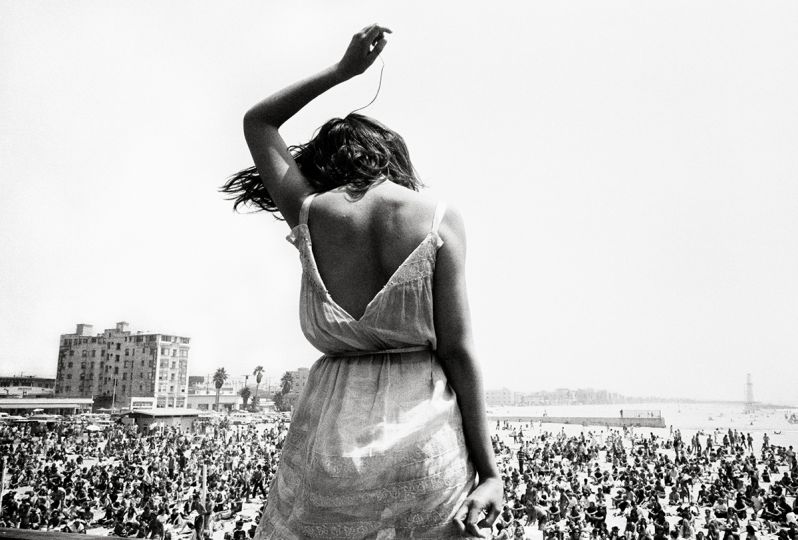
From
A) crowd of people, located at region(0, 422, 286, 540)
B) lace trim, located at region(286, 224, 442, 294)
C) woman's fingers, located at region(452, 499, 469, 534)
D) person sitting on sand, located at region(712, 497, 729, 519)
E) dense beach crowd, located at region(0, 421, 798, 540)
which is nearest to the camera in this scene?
woman's fingers, located at region(452, 499, 469, 534)

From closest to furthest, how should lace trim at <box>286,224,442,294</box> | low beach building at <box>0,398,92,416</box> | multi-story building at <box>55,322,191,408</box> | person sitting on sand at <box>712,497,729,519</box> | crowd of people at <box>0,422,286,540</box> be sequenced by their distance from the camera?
lace trim at <box>286,224,442,294</box>
crowd of people at <box>0,422,286,540</box>
person sitting on sand at <box>712,497,729,519</box>
low beach building at <box>0,398,92,416</box>
multi-story building at <box>55,322,191,408</box>

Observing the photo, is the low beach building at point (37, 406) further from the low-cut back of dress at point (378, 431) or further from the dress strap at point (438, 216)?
the dress strap at point (438, 216)

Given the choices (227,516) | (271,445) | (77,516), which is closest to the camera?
(77,516)

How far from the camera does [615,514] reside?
18.5m

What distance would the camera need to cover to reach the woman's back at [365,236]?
43.2 inches

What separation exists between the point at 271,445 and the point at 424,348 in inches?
1596

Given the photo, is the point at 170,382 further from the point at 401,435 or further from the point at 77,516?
the point at 401,435

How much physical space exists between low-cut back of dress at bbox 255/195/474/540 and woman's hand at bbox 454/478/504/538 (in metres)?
0.02

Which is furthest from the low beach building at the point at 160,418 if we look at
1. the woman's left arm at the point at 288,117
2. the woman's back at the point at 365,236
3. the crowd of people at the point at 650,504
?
the woman's back at the point at 365,236

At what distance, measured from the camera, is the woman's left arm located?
4.03ft

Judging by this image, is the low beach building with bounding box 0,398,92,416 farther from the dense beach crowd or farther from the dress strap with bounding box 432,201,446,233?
the dress strap with bounding box 432,201,446,233

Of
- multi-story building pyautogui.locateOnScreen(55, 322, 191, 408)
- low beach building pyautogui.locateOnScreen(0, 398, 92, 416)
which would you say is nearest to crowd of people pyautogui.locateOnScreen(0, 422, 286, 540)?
low beach building pyautogui.locateOnScreen(0, 398, 92, 416)

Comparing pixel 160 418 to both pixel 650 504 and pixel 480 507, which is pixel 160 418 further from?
pixel 480 507

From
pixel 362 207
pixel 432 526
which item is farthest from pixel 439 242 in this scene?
pixel 432 526
